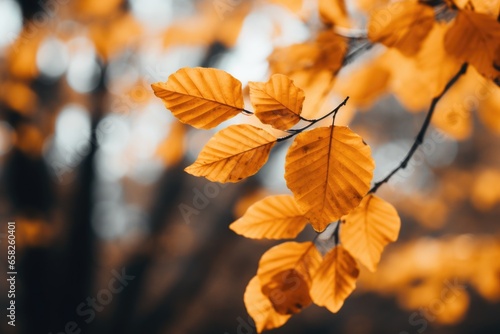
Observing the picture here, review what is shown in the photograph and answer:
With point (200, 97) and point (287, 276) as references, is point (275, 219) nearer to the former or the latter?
point (287, 276)

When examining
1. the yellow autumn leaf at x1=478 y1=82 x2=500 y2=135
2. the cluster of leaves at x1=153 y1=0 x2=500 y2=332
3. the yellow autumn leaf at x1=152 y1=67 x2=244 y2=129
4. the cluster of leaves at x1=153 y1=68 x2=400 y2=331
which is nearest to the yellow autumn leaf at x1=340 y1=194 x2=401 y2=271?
the cluster of leaves at x1=153 y1=0 x2=500 y2=332

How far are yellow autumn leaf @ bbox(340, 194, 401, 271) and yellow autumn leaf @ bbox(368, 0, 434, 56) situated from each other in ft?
0.69

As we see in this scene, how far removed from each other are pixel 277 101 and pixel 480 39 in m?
0.25

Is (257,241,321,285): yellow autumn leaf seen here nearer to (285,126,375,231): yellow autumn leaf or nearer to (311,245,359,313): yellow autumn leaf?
(311,245,359,313): yellow autumn leaf

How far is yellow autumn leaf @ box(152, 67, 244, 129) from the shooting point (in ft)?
1.16

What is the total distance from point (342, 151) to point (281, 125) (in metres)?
0.06

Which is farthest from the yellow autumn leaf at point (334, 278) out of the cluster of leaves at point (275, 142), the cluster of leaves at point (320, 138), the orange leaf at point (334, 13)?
the orange leaf at point (334, 13)

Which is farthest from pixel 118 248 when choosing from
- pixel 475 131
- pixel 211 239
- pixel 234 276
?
pixel 475 131

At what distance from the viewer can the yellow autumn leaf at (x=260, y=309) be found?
0.46m

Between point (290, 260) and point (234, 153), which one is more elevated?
point (234, 153)

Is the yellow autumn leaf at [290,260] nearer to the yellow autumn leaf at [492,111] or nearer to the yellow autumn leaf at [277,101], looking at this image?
the yellow autumn leaf at [277,101]

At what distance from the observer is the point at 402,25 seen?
18.7 inches

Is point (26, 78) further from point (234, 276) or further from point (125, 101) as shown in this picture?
point (234, 276)

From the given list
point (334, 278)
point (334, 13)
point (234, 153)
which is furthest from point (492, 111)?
point (234, 153)
